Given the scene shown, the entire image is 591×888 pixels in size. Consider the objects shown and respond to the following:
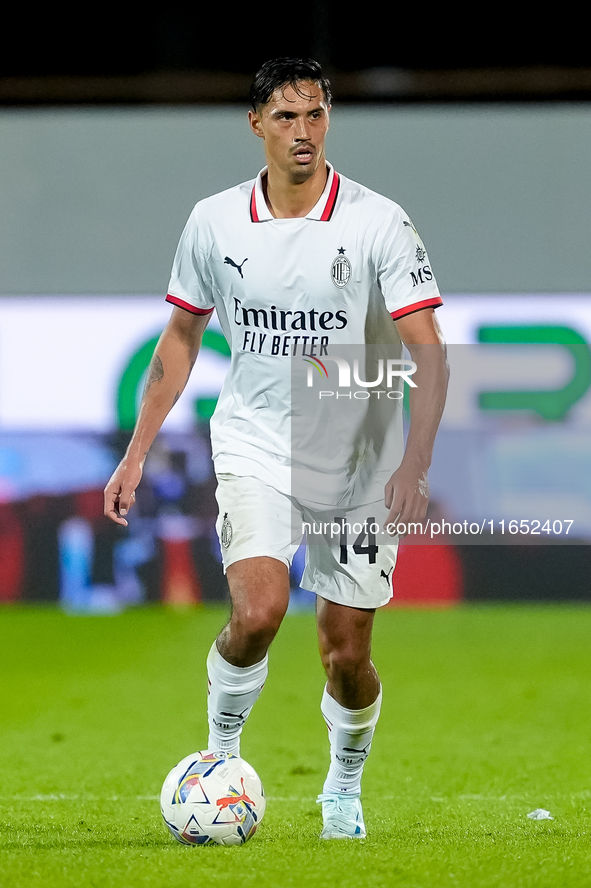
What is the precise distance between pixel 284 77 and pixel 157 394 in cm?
98

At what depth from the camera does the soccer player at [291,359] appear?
3.18m

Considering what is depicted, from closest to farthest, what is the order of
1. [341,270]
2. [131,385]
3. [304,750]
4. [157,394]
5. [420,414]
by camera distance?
[420,414] < [341,270] < [157,394] < [304,750] < [131,385]

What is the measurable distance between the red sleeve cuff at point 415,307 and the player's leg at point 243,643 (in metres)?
0.76

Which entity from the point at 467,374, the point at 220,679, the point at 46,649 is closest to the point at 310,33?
the point at 467,374

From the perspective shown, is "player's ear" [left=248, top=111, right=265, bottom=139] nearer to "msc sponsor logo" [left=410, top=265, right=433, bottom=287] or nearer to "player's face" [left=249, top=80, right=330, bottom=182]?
"player's face" [left=249, top=80, right=330, bottom=182]

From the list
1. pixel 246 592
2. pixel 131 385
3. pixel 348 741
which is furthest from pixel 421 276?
pixel 131 385

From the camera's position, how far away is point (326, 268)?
3275 millimetres

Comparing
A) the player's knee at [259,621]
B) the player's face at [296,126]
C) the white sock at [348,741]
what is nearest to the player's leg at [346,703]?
the white sock at [348,741]

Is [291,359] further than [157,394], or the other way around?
[157,394]

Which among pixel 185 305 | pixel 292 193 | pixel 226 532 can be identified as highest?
pixel 292 193

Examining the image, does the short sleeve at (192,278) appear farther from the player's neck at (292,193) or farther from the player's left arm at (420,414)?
the player's left arm at (420,414)

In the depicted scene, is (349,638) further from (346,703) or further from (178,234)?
(178,234)

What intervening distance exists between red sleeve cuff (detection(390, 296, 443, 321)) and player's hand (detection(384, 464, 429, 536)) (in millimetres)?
427

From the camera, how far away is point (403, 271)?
3.23 metres
